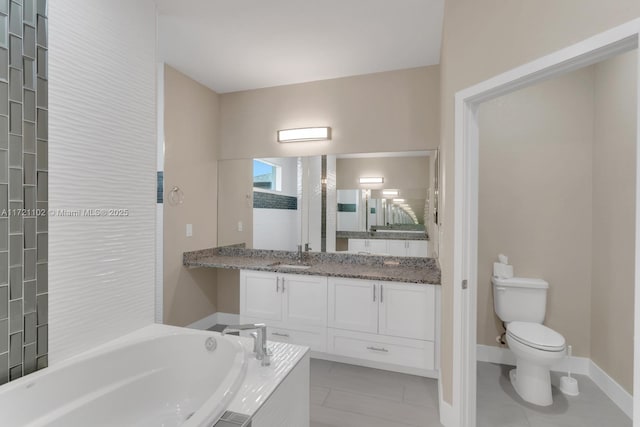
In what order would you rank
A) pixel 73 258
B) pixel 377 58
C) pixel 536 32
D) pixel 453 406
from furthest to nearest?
pixel 377 58
pixel 453 406
pixel 73 258
pixel 536 32

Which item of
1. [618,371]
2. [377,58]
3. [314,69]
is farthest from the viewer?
[314,69]

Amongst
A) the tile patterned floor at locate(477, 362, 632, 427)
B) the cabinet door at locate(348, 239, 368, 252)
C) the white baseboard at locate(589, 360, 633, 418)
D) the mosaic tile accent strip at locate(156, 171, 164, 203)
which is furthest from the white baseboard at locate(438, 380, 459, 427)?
the mosaic tile accent strip at locate(156, 171, 164, 203)

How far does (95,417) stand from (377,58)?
10.1 ft

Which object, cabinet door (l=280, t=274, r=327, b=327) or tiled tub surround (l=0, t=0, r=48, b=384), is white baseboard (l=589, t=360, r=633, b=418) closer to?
cabinet door (l=280, t=274, r=327, b=327)

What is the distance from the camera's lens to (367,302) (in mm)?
2586

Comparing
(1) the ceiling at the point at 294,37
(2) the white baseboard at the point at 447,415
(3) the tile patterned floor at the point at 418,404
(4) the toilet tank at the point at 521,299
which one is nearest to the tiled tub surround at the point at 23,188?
(1) the ceiling at the point at 294,37

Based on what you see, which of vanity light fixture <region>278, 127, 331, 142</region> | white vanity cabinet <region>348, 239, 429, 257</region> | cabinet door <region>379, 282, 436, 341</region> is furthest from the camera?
vanity light fixture <region>278, 127, 331, 142</region>

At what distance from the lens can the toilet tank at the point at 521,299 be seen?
2537 millimetres

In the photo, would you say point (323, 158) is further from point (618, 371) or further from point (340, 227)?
point (618, 371)

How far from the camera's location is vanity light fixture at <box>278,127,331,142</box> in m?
3.18

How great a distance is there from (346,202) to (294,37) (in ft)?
5.04

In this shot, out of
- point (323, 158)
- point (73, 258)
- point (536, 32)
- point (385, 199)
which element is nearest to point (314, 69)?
point (323, 158)

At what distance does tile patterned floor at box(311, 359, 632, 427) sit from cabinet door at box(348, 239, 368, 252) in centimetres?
109

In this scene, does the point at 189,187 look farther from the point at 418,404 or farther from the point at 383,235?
the point at 418,404
